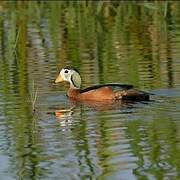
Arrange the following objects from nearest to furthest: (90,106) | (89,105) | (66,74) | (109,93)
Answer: (90,106) < (89,105) < (109,93) < (66,74)

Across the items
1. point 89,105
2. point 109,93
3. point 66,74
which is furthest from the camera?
point 66,74

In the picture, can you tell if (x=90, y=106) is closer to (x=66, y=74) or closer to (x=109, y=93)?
(x=109, y=93)

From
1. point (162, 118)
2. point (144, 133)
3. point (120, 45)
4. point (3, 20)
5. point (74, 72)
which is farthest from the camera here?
point (3, 20)

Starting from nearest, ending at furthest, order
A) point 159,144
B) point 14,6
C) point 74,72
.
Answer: point 159,144 → point 74,72 → point 14,6

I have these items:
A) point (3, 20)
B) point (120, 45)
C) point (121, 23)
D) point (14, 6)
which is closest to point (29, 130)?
point (120, 45)

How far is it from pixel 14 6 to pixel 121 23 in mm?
5502

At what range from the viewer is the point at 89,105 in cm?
1159

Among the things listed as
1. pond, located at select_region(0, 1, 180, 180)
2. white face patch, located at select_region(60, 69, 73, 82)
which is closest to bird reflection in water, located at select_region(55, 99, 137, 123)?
pond, located at select_region(0, 1, 180, 180)

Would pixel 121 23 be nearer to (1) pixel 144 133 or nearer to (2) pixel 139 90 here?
(2) pixel 139 90

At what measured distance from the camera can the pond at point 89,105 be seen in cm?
800

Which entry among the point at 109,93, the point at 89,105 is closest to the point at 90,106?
the point at 89,105

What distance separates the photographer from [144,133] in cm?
920

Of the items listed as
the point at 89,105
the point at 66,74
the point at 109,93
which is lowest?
the point at 89,105

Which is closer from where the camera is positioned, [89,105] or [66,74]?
[89,105]
